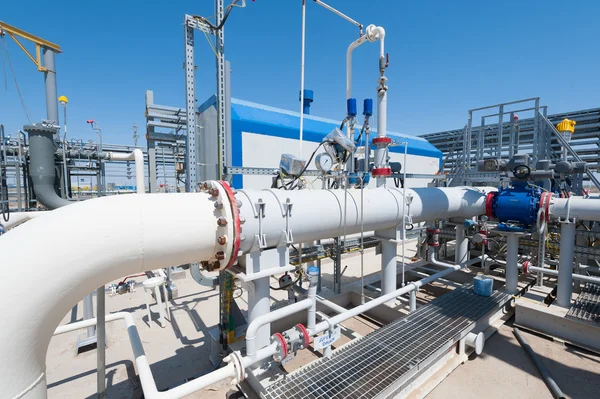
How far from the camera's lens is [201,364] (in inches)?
124

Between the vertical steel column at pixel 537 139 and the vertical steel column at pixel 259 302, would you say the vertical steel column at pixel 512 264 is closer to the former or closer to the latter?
the vertical steel column at pixel 537 139

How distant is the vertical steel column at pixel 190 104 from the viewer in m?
3.26

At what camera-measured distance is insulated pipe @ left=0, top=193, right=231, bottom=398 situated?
1.25m

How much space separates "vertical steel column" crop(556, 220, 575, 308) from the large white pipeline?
3.05 meters

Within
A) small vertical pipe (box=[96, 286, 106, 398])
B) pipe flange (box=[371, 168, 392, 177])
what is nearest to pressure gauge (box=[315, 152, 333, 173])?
pipe flange (box=[371, 168, 392, 177])

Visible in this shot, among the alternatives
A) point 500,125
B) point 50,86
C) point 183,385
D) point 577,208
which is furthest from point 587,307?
point 50,86

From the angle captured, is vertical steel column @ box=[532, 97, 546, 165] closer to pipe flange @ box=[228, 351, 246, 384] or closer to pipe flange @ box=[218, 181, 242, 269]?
pipe flange @ box=[218, 181, 242, 269]

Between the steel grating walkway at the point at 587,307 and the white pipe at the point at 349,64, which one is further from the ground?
the white pipe at the point at 349,64

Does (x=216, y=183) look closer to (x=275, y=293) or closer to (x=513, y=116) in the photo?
(x=275, y=293)

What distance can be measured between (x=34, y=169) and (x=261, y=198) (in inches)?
237

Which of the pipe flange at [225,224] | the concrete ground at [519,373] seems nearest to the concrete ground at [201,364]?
the concrete ground at [519,373]

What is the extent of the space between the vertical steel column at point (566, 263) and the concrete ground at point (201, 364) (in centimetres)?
65

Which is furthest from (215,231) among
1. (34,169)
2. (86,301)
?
(34,169)

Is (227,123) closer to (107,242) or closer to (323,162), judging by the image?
(323,162)
